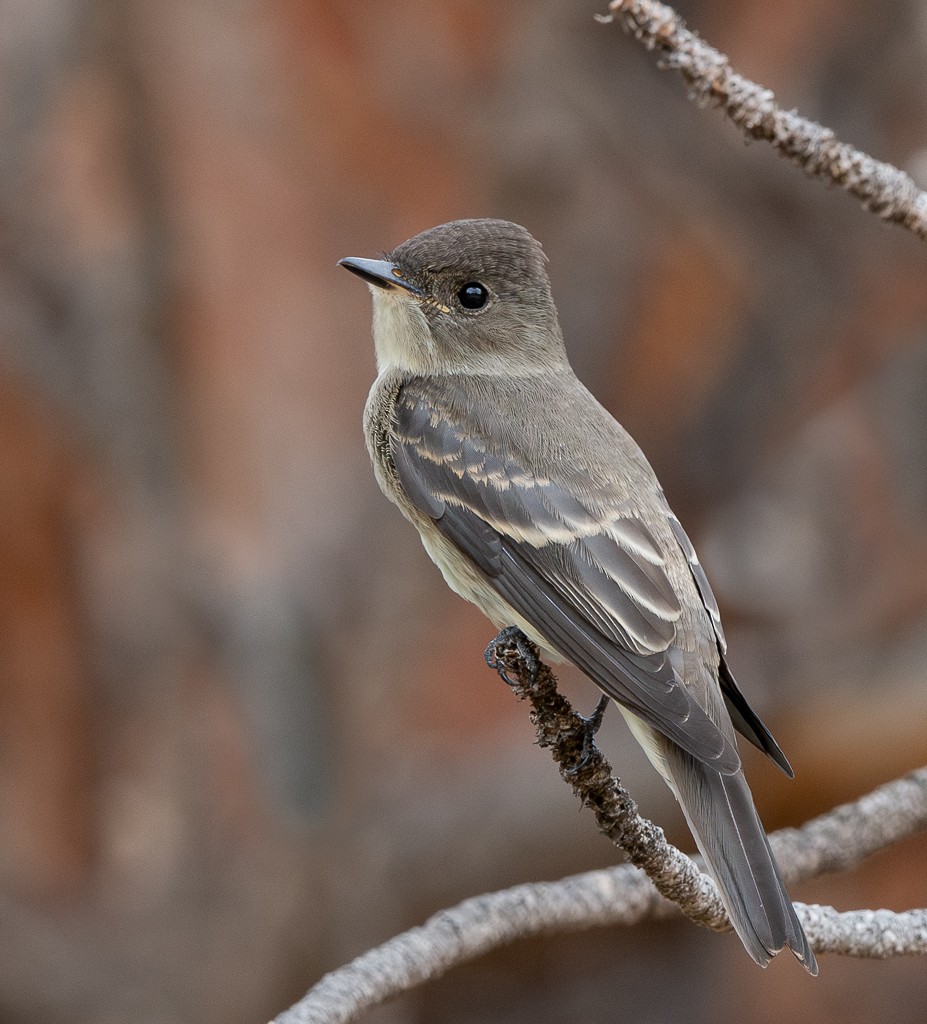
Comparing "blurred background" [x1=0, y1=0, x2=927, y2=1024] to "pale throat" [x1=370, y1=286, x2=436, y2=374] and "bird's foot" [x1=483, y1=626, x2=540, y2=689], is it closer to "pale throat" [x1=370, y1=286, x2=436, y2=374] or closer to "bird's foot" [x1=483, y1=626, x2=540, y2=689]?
"pale throat" [x1=370, y1=286, x2=436, y2=374]

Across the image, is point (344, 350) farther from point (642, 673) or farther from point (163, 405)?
point (642, 673)

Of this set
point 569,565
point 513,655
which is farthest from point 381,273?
point 513,655

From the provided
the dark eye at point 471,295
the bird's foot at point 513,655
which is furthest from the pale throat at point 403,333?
the bird's foot at point 513,655

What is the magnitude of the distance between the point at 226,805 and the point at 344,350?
9.22 feet

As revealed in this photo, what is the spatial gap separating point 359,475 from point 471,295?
164 inches

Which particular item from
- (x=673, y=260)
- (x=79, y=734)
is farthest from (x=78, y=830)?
(x=673, y=260)

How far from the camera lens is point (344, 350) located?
343 inches

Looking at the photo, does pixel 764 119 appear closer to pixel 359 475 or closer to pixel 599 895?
pixel 599 895

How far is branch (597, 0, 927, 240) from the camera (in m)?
2.80

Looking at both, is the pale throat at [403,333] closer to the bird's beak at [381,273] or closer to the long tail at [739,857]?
the bird's beak at [381,273]

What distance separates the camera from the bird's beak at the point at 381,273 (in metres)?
3.59

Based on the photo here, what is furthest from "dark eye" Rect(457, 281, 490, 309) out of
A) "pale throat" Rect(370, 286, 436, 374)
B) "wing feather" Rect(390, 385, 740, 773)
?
"wing feather" Rect(390, 385, 740, 773)

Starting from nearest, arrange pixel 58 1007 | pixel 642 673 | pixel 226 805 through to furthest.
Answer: pixel 642 673 → pixel 58 1007 → pixel 226 805

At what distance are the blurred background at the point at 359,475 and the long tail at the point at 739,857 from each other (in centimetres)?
275
